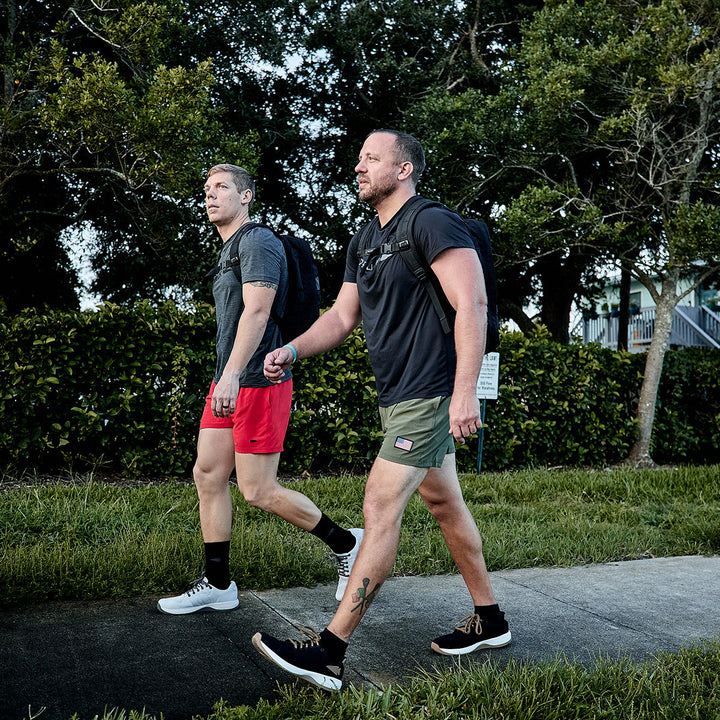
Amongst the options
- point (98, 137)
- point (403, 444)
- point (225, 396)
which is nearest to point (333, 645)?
point (403, 444)

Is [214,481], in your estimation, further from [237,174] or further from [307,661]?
[237,174]

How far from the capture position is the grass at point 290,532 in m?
3.84

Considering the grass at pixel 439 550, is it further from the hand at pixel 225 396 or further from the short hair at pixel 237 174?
the short hair at pixel 237 174

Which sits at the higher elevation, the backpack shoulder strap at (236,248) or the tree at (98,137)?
the tree at (98,137)

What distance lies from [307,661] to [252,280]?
172 centimetres

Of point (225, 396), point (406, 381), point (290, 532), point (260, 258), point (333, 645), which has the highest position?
point (260, 258)

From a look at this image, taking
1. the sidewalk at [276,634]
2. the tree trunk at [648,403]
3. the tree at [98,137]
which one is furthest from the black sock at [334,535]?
the tree trunk at [648,403]

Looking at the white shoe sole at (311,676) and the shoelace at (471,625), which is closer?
the white shoe sole at (311,676)

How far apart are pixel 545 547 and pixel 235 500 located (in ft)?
7.96

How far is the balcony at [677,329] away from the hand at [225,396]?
2258 cm

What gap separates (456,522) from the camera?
304cm

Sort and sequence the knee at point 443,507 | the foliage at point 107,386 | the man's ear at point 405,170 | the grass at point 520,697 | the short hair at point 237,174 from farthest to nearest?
the foliage at point 107,386, the short hair at point 237,174, the man's ear at point 405,170, the knee at point 443,507, the grass at point 520,697

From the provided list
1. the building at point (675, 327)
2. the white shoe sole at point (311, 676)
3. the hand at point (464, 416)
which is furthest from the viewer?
the building at point (675, 327)

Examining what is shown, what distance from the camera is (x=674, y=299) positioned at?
35.8ft
